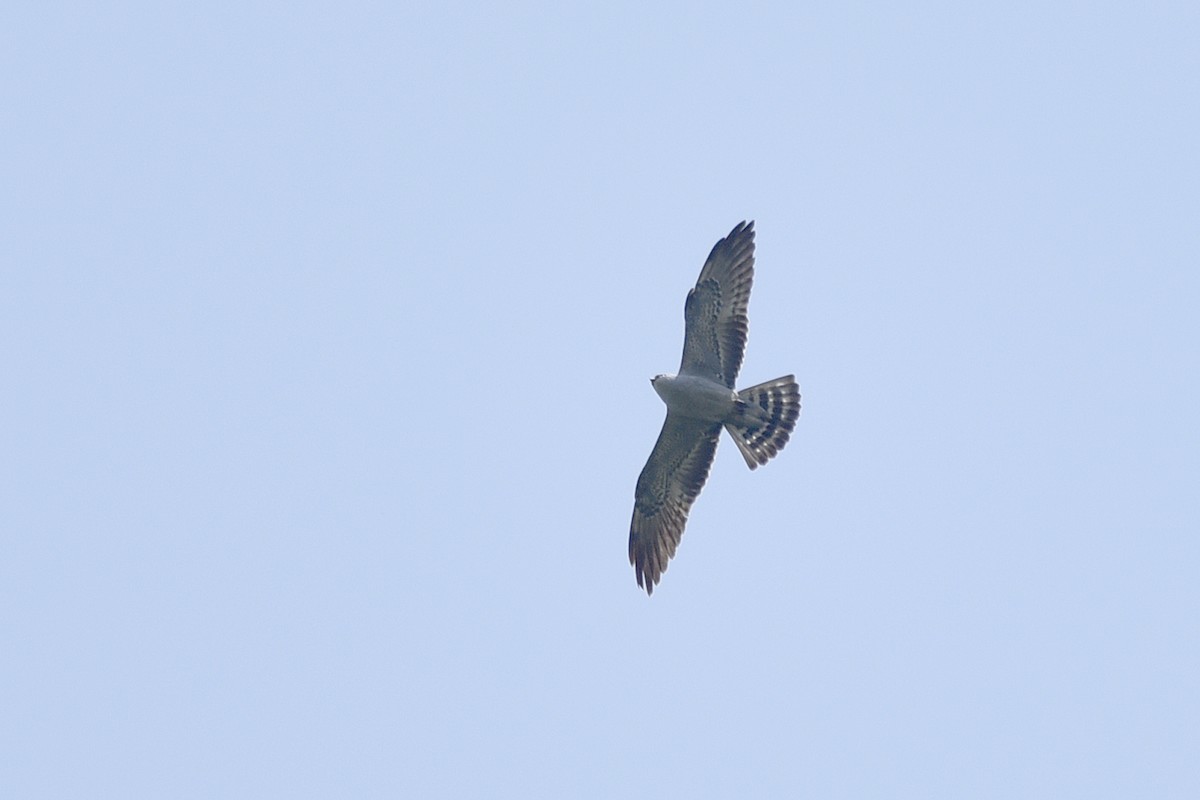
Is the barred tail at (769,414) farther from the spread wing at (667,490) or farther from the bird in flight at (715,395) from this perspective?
the spread wing at (667,490)

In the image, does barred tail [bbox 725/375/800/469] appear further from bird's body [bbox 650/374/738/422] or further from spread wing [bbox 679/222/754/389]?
spread wing [bbox 679/222/754/389]

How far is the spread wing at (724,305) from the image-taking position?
21047 millimetres

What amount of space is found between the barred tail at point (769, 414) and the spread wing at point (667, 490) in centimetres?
51

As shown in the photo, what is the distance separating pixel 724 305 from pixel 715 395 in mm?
1135

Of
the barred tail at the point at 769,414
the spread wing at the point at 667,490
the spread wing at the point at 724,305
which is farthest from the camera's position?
the spread wing at the point at 667,490

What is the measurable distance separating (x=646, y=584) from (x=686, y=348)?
3587mm

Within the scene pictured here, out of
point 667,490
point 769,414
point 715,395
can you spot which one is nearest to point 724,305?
point 715,395

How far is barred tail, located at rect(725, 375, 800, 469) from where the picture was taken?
21.5 m

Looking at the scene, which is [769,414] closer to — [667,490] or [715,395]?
[715,395]

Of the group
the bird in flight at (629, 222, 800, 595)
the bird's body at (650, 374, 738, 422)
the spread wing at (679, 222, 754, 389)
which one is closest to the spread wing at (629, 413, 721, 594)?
the bird in flight at (629, 222, 800, 595)

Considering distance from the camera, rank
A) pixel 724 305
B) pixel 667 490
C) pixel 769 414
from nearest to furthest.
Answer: pixel 724 305
pixel 769 414
pixel 667 490

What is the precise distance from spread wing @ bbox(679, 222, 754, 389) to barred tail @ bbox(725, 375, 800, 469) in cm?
46

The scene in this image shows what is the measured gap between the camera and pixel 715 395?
21109 mm

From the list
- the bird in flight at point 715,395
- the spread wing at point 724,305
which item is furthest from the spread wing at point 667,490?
the spread wing at point 724,305
